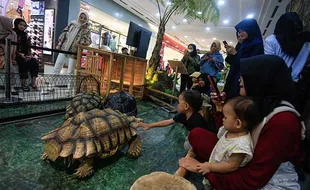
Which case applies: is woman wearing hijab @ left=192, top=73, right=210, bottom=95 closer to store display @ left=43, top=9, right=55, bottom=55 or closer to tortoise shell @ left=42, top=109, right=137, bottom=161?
tortoise shell @ left=42, top=109, right=137, bottom=161

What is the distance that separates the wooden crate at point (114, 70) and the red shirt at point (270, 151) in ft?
10.8

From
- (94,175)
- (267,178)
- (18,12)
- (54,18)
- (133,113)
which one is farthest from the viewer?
(54,18)

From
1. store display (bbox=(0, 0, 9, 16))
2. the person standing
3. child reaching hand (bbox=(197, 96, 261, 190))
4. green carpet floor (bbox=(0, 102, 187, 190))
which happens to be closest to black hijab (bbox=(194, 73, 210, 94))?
green carpet floor (bbox=(0, 102, 187, 190))

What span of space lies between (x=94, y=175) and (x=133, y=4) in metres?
9.55

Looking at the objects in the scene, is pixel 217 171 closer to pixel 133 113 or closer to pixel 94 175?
pixel 94 175

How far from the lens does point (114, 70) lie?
190 inches

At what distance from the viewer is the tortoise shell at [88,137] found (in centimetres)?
167

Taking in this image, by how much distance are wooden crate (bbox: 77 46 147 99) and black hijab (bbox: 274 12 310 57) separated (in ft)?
9.42

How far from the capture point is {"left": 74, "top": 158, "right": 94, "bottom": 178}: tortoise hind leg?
1702 mm

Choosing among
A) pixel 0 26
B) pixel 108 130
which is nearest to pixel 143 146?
pixel 108 130

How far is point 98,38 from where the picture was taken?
373 inches

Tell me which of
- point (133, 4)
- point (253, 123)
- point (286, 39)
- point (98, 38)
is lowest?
point (253, 123)

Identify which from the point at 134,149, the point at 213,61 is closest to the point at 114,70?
the point at 213,61

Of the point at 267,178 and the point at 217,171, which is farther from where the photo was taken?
the point at 217,171
